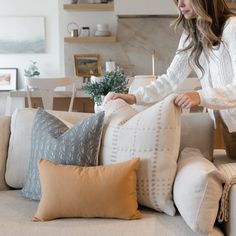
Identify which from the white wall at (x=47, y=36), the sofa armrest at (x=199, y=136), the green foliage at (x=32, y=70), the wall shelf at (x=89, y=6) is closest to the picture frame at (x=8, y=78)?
the white wall at (x=47, y=36)

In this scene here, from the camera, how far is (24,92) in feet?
13.1

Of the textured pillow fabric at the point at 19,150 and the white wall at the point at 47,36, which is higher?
the white wall at the point at 47,36

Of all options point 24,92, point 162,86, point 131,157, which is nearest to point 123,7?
point 24,92

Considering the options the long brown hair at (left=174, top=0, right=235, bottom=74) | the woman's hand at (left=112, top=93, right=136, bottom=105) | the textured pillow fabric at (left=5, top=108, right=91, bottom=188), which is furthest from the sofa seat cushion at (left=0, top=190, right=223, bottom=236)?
the long brown hair at (left=174, top=0, right=235, bottom=74)

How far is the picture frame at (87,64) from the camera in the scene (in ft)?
17.5

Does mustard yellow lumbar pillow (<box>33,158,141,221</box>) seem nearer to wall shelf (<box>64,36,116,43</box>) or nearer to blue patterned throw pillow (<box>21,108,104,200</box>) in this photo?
blue patterned throw pillow (<box>21,108,104,200</box>)

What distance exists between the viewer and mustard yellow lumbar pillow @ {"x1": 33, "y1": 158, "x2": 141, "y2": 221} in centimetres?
162

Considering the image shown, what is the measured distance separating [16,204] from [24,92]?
2.29 meters

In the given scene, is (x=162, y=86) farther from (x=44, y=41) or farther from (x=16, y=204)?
(x=44, y=41)

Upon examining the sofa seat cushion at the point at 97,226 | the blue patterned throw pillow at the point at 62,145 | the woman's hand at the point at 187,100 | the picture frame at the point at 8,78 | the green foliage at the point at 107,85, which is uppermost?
the picture frame at the point at 8,78

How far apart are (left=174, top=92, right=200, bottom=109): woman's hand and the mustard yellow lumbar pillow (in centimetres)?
27

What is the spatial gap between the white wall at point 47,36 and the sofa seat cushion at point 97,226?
4963 mm

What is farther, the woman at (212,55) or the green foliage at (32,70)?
the green foliage at (32,70)

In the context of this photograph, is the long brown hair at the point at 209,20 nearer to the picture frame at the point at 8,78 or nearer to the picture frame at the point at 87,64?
the picture frame at the point at 87,64
